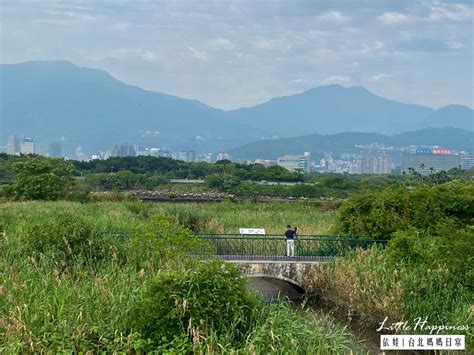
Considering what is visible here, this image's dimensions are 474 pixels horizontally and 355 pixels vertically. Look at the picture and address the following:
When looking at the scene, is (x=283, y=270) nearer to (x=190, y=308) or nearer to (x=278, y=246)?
(x=278, y=246)

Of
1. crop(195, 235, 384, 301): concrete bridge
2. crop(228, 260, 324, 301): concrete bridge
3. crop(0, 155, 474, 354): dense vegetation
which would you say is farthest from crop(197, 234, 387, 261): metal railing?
crop(0, 155, 474, 354): dense vegetation

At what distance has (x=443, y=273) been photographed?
1280 centimetres

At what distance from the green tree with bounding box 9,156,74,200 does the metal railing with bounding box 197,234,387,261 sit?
18.4 m

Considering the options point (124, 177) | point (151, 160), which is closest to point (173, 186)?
point (124, 177)

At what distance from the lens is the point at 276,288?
18094 millimetres

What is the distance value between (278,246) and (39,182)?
67.7ft

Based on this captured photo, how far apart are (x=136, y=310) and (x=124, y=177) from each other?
48.3 meters

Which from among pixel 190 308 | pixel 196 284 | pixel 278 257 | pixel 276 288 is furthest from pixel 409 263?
pixel 190 308

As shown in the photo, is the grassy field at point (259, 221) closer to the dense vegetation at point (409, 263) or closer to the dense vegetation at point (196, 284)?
the dense vegetation at point (196, 284)

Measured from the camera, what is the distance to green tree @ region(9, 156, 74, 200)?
111ft

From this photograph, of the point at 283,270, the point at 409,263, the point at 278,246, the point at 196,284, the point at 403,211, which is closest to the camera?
the point at 196,284

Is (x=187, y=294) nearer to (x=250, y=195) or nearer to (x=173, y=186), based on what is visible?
(x=250, y=195)

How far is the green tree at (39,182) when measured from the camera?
33.7 metres

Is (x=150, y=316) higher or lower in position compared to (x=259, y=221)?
higher
